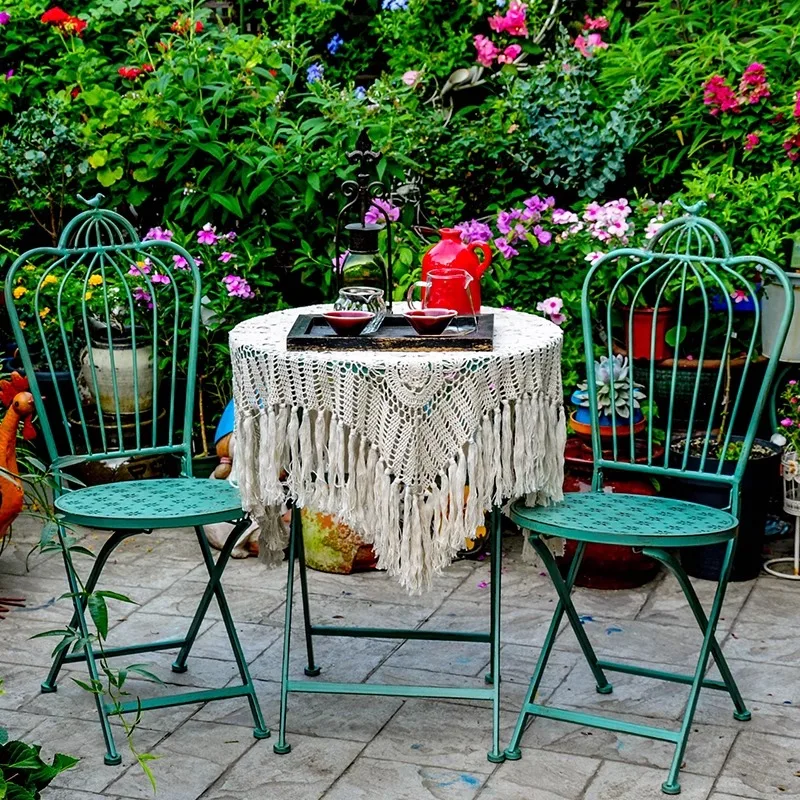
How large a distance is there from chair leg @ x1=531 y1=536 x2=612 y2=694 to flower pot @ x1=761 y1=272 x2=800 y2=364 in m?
1.49

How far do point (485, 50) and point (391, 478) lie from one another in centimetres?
317

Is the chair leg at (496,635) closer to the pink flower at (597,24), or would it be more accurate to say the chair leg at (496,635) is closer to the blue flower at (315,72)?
the pink flower at (597,24)

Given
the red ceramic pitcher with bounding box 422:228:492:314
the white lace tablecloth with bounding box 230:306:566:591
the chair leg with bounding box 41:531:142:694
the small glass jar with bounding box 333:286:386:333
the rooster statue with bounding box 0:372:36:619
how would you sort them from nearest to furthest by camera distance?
the white lace tablecloth with bounding box 230:306:566:591, the chair leg with bounding box 41:531:142:694, the small glass jar with bounding box 333:286:386:333, the red ceramic pitcher with bounding box 422:228:492:314, the rooster statue with bounding box 0:372:36:619

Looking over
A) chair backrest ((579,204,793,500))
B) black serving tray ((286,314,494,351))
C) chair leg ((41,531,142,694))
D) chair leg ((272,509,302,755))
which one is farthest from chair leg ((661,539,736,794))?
chair leg ((41,531,142,694))

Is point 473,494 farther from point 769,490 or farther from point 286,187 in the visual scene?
point 286,187

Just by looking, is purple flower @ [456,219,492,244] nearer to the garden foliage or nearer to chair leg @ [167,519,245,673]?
the garden foliage

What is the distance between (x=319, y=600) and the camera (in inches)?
176

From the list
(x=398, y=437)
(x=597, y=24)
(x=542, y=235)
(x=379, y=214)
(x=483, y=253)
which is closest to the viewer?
(x=398, y=437)

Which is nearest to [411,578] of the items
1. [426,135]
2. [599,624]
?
[599,624]

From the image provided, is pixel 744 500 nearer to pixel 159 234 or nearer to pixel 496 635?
pixel 496 635

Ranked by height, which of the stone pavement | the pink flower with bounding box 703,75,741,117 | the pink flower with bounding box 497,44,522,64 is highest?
the pink flower with bounding box 497,44,522,64

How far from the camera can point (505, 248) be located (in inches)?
194

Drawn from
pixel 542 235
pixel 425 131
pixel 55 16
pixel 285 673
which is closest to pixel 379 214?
pixel 425 131

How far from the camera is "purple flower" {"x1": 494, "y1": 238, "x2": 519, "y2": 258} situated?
4899mm
